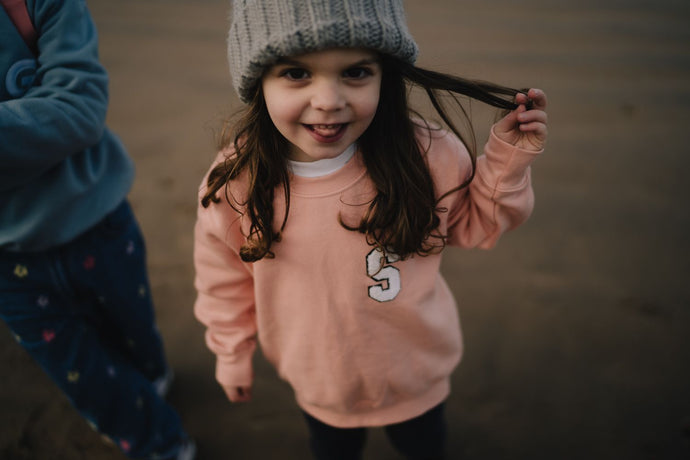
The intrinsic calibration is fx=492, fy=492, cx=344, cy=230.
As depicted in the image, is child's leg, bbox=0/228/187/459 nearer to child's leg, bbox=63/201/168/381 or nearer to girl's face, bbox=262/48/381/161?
child's leg, bbox=63/201/168/381

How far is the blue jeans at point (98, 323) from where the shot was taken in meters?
1.35

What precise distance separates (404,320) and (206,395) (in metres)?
1.30

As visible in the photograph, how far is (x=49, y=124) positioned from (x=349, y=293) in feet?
2.56

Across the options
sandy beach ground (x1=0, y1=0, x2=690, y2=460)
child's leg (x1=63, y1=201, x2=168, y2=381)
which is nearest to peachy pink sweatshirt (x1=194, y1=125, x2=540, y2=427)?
child's leg (x1=63, y1=201, x2=168, y2=381)

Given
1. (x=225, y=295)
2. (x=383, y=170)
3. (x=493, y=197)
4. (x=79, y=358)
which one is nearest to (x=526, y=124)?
(x=493, y=197)

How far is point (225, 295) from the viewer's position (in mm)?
Answer: 1290

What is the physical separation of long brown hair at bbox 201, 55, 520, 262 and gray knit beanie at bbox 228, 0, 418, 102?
0.13 metres

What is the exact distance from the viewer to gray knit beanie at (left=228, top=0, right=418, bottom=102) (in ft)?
2.78

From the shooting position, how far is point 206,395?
7.01 ft

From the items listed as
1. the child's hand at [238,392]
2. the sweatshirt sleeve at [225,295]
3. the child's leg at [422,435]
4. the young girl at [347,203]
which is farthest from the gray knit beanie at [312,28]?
the child's leg at [422,435]

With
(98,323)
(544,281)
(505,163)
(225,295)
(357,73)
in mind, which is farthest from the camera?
(544,281)

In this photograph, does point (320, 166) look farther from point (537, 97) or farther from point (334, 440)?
point (334, 440)

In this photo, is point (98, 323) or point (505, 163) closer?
point (505, 163)

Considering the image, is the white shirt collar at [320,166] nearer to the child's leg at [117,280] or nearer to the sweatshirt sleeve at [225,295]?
the sweatshirt sleeve at [225,295]
